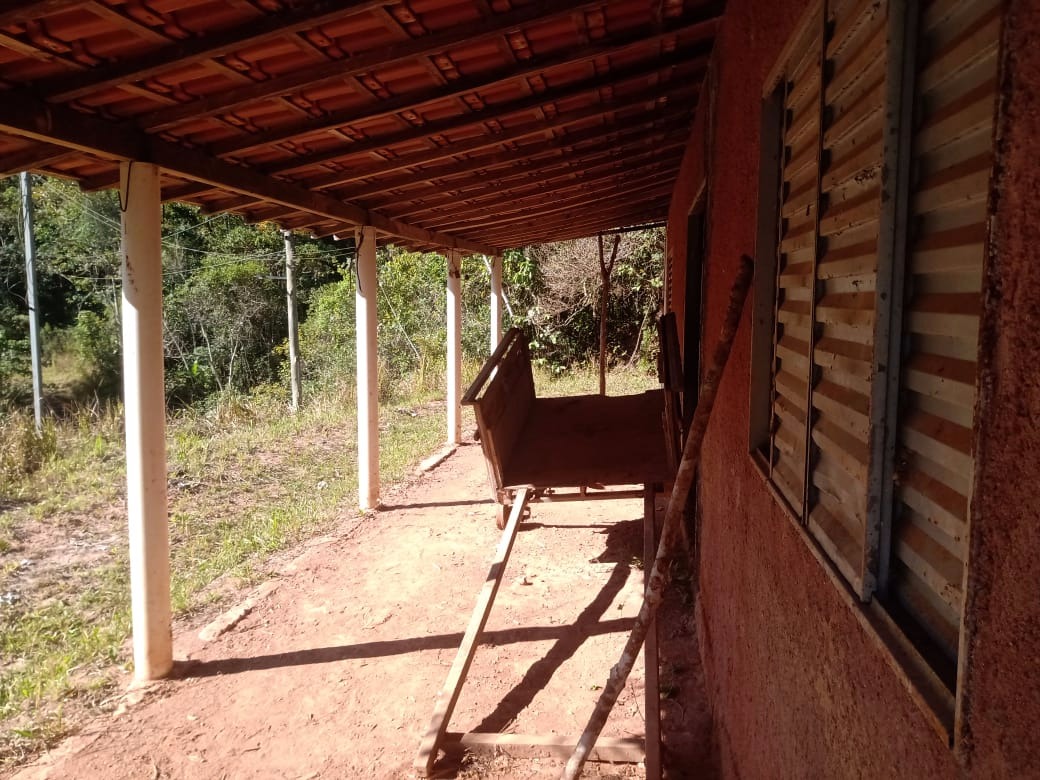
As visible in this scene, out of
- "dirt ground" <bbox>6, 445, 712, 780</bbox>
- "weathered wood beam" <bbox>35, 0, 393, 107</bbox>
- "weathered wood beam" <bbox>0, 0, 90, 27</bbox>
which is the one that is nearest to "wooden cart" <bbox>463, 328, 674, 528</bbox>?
"dirt ground" <bbox>6, 445, 712, 780</bbox>

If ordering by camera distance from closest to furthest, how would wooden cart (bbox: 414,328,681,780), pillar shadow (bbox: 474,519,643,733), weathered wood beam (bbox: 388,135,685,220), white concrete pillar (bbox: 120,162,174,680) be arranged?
wooden cart (bbox: 414,328,681,780) < pillar shadow (bbox: 474,519,643,733) < white concrete pillar (bbox: 120,162,174,680) < weathered wood beam (bbox: 388,135,685,220)

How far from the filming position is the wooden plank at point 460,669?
329 cm

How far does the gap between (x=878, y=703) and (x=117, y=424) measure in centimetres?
1184

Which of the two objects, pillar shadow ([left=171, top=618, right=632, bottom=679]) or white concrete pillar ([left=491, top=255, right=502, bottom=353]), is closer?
pillar shadow ([left=171, top=618, right=632, bottom=679])

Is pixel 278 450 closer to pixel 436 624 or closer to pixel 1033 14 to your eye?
pixel 436 624

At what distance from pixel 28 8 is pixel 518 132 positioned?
99.5 inches

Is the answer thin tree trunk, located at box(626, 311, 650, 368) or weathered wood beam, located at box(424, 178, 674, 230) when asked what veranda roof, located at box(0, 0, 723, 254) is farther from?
thin tree trunk, located at box(626, 311, 650, 368)

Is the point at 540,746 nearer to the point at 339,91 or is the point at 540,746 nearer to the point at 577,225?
the point at 339,91

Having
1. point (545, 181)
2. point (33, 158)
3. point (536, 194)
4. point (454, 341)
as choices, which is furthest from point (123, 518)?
point (545, 181)

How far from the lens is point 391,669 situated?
170 inches

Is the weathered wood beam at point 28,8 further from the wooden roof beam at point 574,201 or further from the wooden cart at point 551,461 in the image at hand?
the wooden roof beam at point 574,201

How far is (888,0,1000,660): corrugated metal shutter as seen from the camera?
0.94 metres

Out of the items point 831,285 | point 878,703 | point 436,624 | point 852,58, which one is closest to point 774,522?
point 831,285

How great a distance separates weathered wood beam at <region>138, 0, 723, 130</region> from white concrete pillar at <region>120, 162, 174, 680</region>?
78 cm
